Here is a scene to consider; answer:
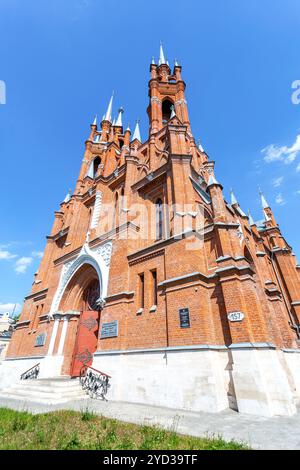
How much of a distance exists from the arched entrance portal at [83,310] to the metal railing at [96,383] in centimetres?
275

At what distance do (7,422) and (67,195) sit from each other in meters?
21.4

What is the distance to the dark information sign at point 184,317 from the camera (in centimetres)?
871

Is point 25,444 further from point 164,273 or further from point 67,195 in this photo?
point 67,195

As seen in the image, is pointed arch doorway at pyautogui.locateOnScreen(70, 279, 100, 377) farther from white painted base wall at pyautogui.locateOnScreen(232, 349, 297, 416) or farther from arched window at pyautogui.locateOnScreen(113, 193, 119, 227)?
white painted base wall at pyautogui.locateOnScreen(232, 349, 297, 416)

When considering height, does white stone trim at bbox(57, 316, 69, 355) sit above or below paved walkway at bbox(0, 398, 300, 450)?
above

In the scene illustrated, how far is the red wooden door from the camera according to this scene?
1330cm

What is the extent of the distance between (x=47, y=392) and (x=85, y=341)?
4.36m

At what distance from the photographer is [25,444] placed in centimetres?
400

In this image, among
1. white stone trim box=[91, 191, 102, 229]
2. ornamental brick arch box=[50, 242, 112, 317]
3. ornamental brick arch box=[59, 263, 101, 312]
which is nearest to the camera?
ornamental brick arch box=[50, 242, 112, 317]

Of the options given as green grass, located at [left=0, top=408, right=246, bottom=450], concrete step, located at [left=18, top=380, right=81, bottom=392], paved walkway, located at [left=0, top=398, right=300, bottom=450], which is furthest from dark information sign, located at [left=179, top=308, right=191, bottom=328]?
concrete step, located at [left=18, top=380, right=81, bottom=392]

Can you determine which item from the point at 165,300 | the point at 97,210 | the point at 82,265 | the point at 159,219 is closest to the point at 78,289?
the point at 82,265

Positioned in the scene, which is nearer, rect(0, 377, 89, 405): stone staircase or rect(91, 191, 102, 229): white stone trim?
rect(0, 377, 89, 405): stone staircase

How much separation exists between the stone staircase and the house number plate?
278 inches

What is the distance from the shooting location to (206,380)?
7496 mm
